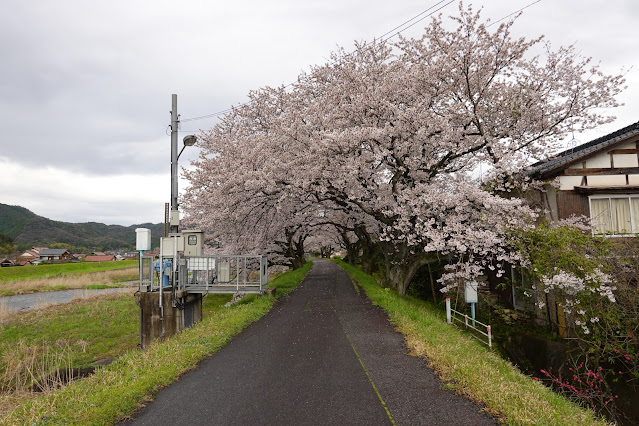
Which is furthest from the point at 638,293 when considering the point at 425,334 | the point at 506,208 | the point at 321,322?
the point at 321,322

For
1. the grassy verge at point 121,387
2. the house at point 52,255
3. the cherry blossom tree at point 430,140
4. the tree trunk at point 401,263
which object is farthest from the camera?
the house at point 52,255

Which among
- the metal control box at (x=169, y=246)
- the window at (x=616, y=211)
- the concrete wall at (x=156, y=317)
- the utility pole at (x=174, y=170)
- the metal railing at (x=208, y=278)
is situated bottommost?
the concrete wall at (x=156, y=317)

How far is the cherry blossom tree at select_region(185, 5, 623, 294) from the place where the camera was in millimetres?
Result: 12305

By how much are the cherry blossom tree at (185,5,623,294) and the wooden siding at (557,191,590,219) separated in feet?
5.49

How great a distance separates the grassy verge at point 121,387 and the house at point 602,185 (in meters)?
11.6

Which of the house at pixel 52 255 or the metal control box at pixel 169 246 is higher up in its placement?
the metal control box at pixel 169 246

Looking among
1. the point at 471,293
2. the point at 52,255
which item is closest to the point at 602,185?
the point at 471,293

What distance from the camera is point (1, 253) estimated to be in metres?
78.0

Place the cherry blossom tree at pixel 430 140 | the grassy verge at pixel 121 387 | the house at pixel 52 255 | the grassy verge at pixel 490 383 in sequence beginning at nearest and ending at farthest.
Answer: the grassy verge at pixel 490 383 < the grassy verge at pixel 121 387 < the cherry blossom tree at pixel 430 140 < the house at pixel 52 255

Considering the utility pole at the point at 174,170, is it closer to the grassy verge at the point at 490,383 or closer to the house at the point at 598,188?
the grassy verge at the point at 490,383

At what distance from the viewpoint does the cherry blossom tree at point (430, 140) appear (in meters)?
12.3


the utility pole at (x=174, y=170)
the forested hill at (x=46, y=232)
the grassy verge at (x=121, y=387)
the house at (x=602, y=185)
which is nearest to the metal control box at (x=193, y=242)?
the utility pole at (x=174, y=170)

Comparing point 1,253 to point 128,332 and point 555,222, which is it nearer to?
point 128,332

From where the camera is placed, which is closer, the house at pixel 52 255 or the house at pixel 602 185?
the house at pixel 602 185
